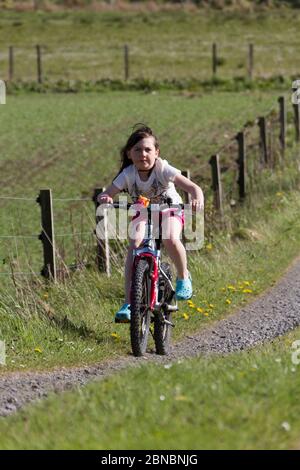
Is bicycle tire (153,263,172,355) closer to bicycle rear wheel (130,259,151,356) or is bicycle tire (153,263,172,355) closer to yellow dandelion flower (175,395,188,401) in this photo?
bicycle rear wheel (130,259,151,356)

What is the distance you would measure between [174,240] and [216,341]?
1.49 meters

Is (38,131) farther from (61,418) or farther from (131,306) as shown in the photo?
(61,418)

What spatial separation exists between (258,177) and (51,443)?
1331cm

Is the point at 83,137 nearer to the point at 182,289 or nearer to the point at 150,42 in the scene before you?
the point at 182,289

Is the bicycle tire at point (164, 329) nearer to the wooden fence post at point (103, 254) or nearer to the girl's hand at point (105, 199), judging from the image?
the girl's hand at point (105, 199)

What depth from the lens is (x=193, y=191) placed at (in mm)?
8805

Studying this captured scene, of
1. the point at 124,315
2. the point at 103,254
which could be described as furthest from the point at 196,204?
the point at 103,254

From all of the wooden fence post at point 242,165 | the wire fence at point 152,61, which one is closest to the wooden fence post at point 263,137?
the wooden fence post at point 242,165

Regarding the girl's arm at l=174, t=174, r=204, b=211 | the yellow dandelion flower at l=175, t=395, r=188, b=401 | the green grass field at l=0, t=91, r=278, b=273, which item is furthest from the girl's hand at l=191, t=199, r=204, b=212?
the green grass field at l=0, t=91, r=278, b=273

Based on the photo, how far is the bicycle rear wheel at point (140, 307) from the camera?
8859mm

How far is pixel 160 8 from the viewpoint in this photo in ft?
212

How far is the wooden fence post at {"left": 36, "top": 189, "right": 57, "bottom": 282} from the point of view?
1178 centimetres

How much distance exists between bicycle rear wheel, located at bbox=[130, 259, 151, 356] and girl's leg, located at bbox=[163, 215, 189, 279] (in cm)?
25

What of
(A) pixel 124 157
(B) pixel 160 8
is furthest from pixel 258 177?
(B) pixel 160 8
